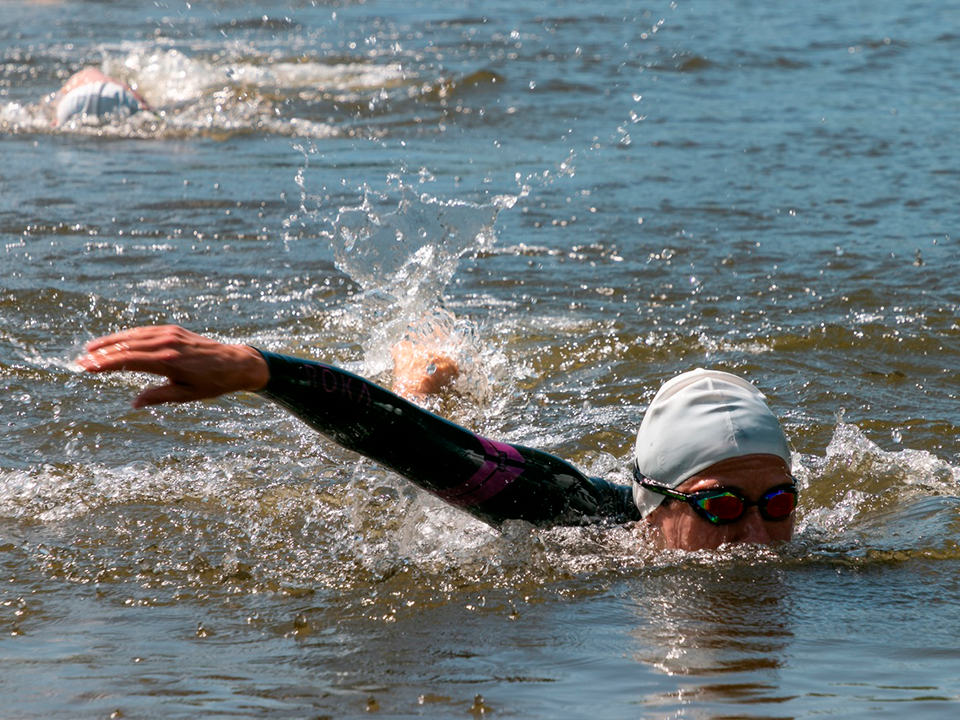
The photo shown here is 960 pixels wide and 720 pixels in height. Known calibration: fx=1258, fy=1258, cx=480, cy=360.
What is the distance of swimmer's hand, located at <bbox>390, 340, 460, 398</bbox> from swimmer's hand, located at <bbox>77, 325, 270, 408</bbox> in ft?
9.40

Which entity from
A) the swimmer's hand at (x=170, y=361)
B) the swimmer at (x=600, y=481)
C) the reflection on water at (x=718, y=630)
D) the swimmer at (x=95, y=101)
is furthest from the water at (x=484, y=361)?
the swimmer's hand at (x=170, y=361)

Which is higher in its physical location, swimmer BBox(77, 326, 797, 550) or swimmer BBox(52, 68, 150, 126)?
swimmer BBox(52, 68, 150, 126)

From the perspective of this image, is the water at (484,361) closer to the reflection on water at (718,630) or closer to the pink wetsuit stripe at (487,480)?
the reflection on water at (718,630)

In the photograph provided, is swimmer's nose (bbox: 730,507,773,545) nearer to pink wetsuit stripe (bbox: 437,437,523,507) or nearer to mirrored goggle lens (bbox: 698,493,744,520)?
mirrored goggle lens (bbox: 698,493,744,520)

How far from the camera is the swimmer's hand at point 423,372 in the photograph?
6.10m

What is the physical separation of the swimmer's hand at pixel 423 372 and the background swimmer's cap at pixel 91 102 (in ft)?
28.7

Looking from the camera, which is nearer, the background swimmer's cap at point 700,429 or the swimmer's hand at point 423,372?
the background swimmer's cap at point 700,429

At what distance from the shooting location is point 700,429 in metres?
4.04

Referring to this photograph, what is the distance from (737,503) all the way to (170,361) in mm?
1861

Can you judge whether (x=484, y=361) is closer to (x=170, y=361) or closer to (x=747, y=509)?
(x=747, y=509)

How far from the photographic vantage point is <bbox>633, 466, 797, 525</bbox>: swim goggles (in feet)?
13.0

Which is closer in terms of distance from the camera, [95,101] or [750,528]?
[750,528]

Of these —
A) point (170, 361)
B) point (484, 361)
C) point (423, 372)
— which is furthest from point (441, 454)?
point (484, 361)

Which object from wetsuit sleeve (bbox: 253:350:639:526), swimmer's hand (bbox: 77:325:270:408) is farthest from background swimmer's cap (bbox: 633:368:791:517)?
swimmer's hand (bbox: 77:325:270:408)
